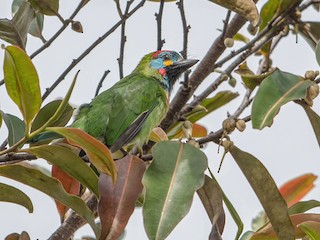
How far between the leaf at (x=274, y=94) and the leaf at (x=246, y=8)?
338 mm

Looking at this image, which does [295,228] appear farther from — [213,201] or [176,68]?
[176,68]

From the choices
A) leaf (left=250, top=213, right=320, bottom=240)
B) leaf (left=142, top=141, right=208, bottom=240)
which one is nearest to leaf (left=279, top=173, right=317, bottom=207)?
leaf (left=250, top=213, right=320, bottom=240)

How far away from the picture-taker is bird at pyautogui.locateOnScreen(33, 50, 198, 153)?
3518 millimetres

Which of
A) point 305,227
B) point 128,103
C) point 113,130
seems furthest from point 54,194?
point 128,103

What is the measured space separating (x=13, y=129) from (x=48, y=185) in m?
0.42

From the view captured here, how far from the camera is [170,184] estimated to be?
80.9 inches

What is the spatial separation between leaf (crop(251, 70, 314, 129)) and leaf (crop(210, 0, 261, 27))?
338 mm

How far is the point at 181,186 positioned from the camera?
6.72ft

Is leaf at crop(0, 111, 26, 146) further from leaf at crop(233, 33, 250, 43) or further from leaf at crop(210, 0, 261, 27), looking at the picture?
leaf at crop(233, 33, 250, 43)

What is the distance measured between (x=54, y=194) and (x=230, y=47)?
107cm

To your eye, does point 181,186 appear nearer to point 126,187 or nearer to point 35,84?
point 126,187

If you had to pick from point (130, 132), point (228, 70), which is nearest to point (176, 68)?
point (130, 132)

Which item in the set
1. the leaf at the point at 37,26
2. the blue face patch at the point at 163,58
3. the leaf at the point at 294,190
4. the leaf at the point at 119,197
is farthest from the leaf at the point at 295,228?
the blue face patch at the point at 163,58

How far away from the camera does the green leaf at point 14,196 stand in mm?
2279
